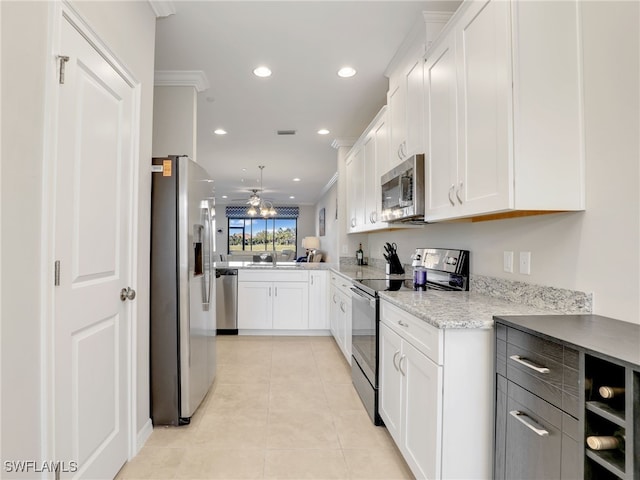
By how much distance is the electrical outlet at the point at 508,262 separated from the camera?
74.0 inches

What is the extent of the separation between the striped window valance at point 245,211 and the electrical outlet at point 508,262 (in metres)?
11.2

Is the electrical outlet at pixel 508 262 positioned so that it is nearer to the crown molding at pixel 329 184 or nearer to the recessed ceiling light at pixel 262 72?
the recessed ceiling light at pixel 262 72

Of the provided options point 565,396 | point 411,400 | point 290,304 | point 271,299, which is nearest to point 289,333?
point 290,304

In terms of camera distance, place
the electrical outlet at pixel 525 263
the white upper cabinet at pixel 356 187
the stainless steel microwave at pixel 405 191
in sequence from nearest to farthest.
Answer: the electrical outlet at pixel 525 263
the stainless steel microwave at pixel 405 191
the white upper cabinet at pixel 356 187

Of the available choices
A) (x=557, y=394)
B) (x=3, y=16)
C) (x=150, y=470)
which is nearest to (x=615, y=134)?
(x=557, y=394)

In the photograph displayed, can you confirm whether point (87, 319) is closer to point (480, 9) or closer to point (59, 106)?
point (59, 106)

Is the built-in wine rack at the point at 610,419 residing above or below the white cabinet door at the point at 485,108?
below

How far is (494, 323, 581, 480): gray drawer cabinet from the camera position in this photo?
1008mm

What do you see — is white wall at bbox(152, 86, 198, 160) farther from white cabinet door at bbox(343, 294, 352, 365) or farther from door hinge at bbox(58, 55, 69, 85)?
white cabinet door at bbox(343, 294, 352, 365)

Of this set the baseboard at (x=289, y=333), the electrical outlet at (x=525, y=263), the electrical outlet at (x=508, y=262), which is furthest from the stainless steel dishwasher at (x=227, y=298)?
the electrical outlet at (x=525, y=263)

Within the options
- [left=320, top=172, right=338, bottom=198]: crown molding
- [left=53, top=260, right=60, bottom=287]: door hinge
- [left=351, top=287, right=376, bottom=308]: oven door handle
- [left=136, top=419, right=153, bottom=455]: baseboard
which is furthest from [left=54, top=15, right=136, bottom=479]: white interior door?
[left=320, top=172, right=338, bottom=198]: crown molding

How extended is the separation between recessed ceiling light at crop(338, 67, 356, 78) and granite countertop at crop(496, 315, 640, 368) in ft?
7.99

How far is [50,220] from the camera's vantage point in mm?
1294

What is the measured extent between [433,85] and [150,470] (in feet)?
8.53
